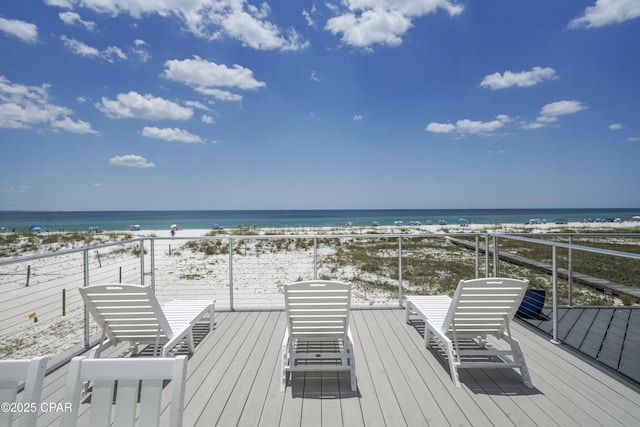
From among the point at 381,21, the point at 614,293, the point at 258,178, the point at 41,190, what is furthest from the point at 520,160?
the point at 41,190

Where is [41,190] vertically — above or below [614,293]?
above

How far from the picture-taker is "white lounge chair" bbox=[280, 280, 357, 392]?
99.5 inches

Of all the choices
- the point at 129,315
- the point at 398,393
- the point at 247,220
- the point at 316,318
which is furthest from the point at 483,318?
the point at 247,220

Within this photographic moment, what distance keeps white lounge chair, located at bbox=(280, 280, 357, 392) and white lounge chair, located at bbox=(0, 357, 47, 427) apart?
1692mm

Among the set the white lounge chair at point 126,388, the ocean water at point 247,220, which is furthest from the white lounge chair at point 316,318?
the ocean water at point 247,220

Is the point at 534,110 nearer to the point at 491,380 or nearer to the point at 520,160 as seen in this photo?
the point at 520,160

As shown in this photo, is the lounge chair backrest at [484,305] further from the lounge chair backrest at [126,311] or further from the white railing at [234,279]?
the lounge chair backrest at [126,311]

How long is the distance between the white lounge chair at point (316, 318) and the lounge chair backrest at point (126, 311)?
1.05 metres

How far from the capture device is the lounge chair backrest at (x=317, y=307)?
256 centimetres

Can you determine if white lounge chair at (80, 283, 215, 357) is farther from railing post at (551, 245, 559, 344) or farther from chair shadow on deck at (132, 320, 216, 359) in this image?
railing post at (551, 245, 559, 344)

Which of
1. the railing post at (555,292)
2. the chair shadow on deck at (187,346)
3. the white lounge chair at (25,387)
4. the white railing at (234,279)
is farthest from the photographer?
the white railing at (234,279)

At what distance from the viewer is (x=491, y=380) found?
8.40 feet

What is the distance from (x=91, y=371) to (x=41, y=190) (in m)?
42.2

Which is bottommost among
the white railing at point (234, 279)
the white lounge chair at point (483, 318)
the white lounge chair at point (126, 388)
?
the white railing at point (234, 279)
